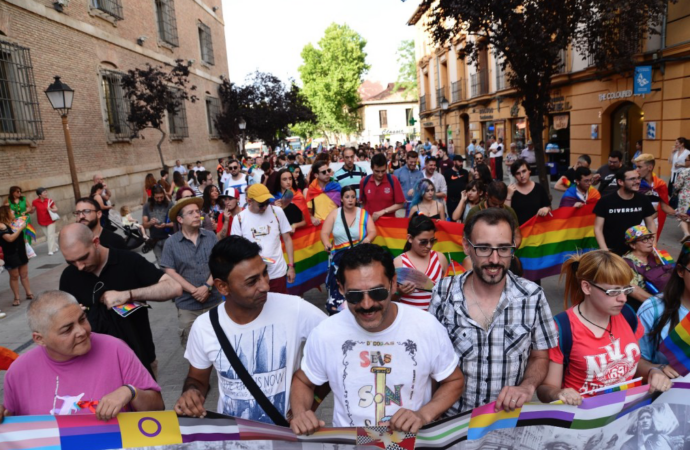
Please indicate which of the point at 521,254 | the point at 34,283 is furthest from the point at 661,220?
the point at 34,283

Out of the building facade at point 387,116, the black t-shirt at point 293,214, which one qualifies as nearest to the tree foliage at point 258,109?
the black t-shirt at point 293,214

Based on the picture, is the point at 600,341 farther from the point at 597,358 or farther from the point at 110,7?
the point at 110,7

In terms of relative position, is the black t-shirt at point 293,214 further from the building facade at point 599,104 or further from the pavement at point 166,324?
the building facade at point 599,104

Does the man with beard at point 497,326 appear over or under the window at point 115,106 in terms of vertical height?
under

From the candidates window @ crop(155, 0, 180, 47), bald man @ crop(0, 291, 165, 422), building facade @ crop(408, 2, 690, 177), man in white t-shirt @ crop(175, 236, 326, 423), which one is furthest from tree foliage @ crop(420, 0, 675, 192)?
window @ crop(155, 0, 180, 47)

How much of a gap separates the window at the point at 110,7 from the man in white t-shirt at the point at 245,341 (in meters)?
18.3

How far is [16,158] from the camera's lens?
12664mm

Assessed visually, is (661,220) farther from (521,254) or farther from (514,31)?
(514,31)

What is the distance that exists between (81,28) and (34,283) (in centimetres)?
1013

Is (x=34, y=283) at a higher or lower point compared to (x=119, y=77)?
lower

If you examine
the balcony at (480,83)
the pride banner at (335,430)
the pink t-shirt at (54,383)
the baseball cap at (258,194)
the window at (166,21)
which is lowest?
the pride banner at (335,430)

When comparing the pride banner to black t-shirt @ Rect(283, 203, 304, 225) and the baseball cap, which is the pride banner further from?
black t-shirt @ Rect(283, 203, 304, 225)

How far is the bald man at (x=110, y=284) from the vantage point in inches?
121

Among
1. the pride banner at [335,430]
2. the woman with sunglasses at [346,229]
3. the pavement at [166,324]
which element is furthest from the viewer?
the woman with sunglasses at [346,229]
